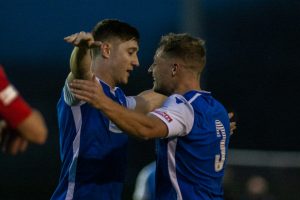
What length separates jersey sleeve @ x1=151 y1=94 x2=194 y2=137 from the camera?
16.7 ft

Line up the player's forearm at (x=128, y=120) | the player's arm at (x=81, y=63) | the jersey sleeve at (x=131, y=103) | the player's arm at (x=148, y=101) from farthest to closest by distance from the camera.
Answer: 1. the player's arm at (x=148, y=101)
2. the jersey sleeve at (x=131, y=103)
3. the player's arm at (x=81, y=63)
4. the player's forearm at (x=128, y=120)

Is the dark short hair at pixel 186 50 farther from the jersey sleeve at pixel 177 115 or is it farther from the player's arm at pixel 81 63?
the player's arm at pixel 81 63

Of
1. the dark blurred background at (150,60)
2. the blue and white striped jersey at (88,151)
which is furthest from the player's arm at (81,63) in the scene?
the dark blurred background at (150,60)

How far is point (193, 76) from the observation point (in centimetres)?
547

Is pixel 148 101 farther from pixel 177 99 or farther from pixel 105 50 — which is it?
pixel 177 99

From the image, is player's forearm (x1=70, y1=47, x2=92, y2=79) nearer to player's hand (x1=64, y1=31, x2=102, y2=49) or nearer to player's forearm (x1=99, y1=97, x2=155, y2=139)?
player's hand (x1=64, y1=31, x2=102, y2=49)

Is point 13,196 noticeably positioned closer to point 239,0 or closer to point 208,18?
point 208,18

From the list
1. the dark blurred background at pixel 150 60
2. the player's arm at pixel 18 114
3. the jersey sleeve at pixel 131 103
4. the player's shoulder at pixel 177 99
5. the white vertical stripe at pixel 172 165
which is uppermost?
the player's arm at pixel 18 114

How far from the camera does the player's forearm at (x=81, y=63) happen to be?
197 inches

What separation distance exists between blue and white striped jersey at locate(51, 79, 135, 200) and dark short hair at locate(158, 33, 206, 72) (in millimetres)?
590

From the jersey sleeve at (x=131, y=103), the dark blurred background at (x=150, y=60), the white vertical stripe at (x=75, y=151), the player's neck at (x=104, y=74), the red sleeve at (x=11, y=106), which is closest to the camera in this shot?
the red sleeve at (x=11, y=106)

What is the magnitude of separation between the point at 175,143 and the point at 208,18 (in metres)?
6.42

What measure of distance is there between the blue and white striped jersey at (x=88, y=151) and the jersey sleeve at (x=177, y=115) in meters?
0.40

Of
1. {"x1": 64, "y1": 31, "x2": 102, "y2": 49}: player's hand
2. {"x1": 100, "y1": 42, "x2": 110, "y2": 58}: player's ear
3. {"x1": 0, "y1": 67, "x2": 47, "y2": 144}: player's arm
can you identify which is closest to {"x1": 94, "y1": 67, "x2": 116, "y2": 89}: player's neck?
{"x1": 100, "y1": 42, "x2": 110, "y2": 58}: player's ear
